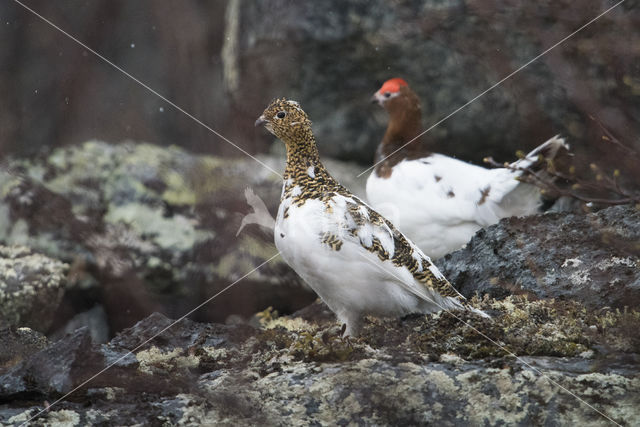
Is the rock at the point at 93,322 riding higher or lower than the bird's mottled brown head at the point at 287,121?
lower

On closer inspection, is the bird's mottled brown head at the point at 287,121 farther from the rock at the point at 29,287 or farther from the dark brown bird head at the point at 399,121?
the rock at the point at 29,287

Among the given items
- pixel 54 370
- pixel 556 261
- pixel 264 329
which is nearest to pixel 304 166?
pixel 264 329

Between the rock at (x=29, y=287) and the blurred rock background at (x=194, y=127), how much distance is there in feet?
0.24

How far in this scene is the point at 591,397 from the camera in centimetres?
243

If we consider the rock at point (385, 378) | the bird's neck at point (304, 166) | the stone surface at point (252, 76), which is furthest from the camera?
the stone surface at point (252, 76)

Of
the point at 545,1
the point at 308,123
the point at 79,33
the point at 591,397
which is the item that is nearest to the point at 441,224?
the point at 308,123

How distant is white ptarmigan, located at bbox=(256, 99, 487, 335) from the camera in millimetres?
3104

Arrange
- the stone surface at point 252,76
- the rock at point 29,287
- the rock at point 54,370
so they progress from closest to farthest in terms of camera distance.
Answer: the rock at point 54,370, the rock at point 29,287, the stone surface at point 252,76

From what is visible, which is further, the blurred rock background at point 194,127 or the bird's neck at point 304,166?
the blurred rock background at point 194,127

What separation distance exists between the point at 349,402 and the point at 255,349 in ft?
2.50

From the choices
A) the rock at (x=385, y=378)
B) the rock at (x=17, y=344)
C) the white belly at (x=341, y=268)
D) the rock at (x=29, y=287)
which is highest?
the rock at (x=29, y=287)

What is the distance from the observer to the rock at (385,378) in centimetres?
241

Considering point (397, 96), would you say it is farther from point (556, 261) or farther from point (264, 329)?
point (264, 329)

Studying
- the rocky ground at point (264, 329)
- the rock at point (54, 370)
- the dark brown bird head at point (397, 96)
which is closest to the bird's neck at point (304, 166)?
the rocky ground at point (264, 329)
